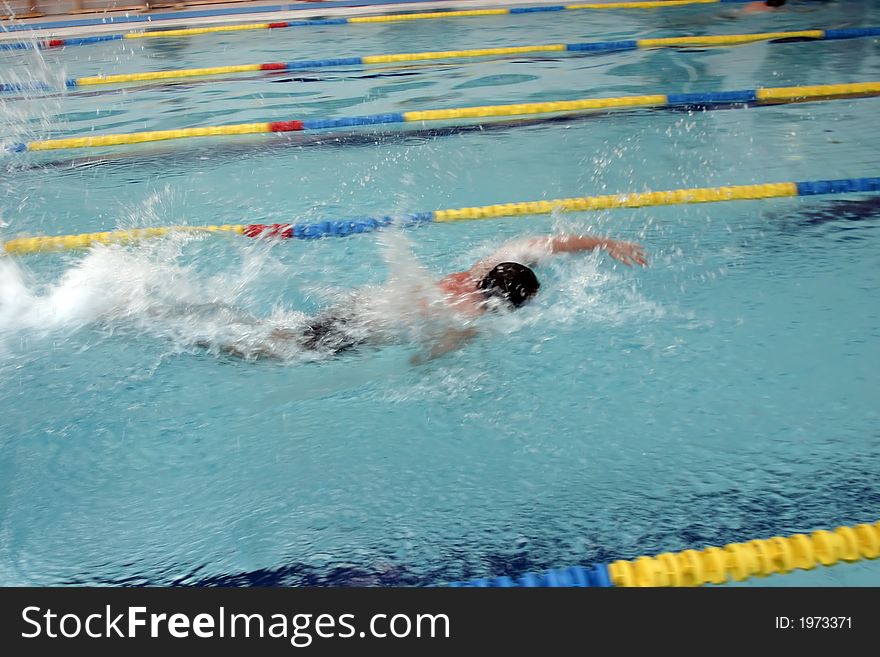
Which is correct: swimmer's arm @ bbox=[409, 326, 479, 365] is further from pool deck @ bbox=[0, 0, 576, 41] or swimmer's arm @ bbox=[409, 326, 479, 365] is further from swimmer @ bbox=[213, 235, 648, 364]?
pool deck @ bbox=[0, 0, 576, 41]

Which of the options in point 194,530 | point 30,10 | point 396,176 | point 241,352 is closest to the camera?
point 194,530

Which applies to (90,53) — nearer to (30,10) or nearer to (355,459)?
(30,10)

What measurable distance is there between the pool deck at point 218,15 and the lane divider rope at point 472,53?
8.04 ft

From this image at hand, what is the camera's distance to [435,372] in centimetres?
255

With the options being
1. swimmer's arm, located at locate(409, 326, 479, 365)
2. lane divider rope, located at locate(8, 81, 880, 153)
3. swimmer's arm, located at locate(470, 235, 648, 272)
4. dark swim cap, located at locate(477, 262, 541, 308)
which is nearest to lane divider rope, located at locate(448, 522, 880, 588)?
swimmer's arm, located at locate(409, 326, 479, 365)

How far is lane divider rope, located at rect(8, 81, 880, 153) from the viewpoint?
16.8 feet

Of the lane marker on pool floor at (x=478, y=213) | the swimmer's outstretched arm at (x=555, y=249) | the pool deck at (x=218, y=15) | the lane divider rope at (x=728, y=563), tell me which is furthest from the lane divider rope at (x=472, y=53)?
the lane divider rope at (x=728, y=563)

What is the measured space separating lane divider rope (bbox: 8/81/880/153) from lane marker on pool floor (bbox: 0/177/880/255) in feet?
4.98

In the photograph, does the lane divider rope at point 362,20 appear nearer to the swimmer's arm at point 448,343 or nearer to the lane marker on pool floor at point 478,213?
the lane marker on pool floor at point 478,213

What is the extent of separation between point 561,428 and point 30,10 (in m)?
11.2

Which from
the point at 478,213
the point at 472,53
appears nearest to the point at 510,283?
the point at 478,213
